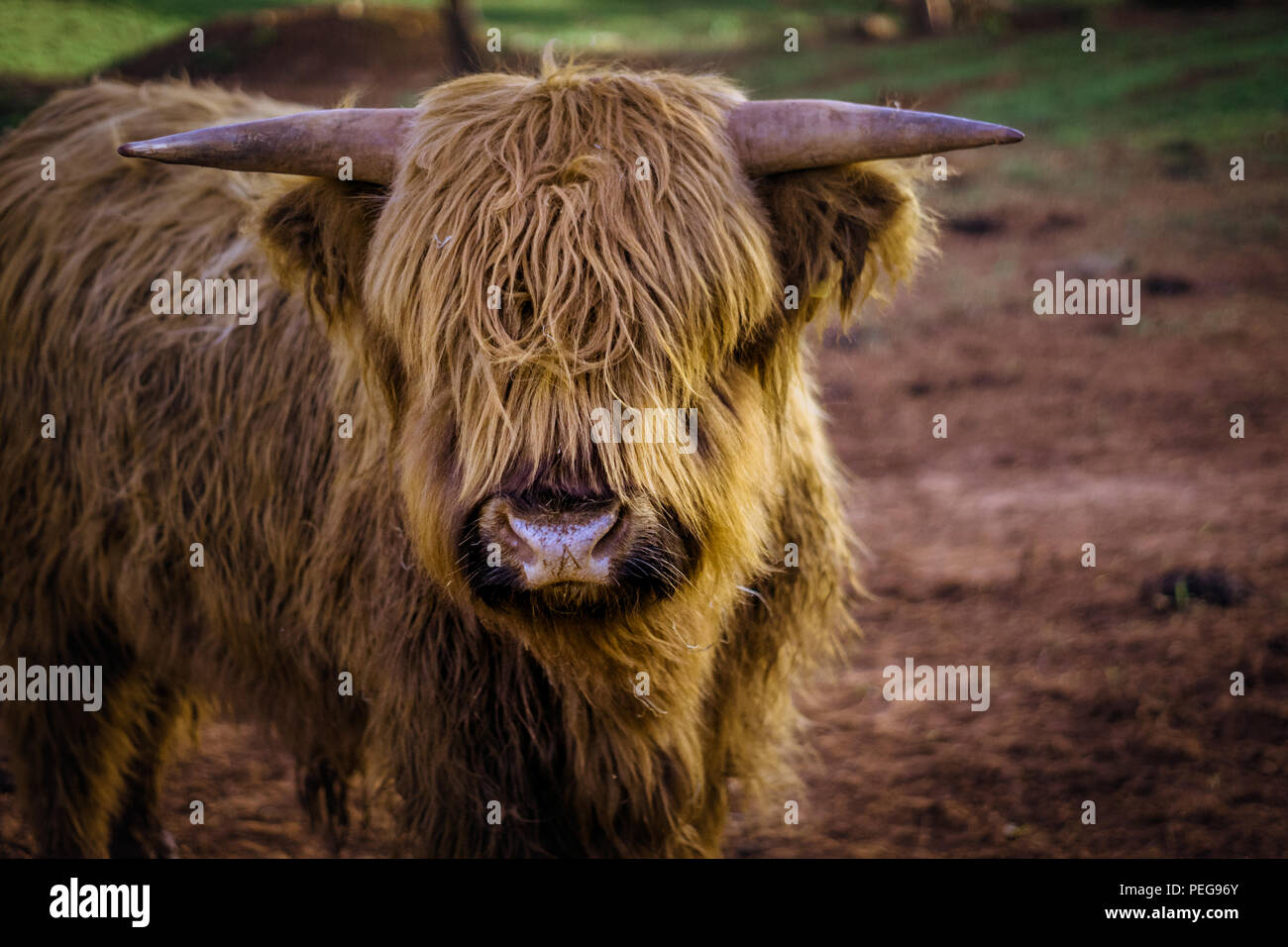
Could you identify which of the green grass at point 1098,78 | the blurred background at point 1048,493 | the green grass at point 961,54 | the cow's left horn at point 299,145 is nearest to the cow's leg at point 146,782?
the blurred background at point 1048,493

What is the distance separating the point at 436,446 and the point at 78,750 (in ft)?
6.71

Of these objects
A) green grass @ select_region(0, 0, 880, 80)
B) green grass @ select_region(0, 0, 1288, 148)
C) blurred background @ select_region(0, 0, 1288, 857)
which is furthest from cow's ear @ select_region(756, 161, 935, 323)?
green grass @ select_region(0, 0, 1288, 148)

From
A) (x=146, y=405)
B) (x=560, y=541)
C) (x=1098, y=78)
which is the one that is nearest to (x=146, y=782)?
(x=146, y=405)

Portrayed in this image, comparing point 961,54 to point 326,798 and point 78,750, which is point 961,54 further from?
point 78,750

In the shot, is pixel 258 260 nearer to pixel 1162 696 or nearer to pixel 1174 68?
pixel 1162 696

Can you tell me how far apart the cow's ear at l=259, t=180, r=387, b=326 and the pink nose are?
33.1 inches

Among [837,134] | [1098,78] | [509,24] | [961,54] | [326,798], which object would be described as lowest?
[326,798]

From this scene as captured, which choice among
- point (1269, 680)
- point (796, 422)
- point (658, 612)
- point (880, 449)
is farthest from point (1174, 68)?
point (658, 612)

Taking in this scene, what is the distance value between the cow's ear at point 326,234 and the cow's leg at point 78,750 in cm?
156

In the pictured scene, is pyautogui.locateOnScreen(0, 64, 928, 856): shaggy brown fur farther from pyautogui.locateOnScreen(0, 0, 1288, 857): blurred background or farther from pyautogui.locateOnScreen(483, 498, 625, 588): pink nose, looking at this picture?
pyautogui.locateOnScreen(0, 0, 1288, 857): blurred background

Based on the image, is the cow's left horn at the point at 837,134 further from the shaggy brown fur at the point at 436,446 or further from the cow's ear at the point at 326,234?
the cow's ear at the point at 326,234

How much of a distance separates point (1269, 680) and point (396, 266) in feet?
11.1

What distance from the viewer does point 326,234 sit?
2457 mm

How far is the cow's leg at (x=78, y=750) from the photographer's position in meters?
3.38
